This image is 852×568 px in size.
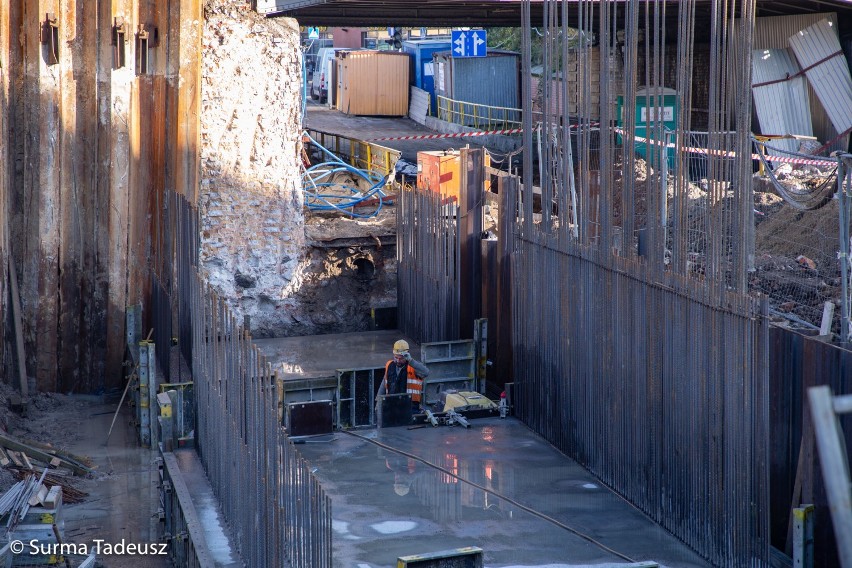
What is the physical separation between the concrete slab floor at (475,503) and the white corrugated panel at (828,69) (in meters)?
12.9

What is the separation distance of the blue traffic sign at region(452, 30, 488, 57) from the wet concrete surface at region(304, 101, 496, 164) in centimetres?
231

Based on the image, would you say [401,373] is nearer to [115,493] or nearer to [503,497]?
[503,497]

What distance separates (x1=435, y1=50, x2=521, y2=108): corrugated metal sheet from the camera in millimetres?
29422

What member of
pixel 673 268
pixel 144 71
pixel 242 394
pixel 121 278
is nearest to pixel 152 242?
pixel 121 278

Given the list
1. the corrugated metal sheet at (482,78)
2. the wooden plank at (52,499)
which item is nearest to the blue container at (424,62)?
the corrugated metal sheet at (482,78)

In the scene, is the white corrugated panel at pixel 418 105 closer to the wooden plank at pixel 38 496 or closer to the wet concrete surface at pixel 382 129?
the wet concrete surface at pixel 382 129

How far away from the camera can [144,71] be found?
44.0 feet

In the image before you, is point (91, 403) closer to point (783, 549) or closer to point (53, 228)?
point (53, 228)

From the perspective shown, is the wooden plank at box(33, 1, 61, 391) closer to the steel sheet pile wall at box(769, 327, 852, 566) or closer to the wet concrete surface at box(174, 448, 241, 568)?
the wet concrete surface at box(174, 448, 241, 568)

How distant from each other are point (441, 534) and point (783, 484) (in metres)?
2.64

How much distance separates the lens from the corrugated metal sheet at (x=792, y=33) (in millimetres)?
20953

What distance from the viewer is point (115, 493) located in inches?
415

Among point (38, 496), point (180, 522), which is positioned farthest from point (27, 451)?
point (180, 522)

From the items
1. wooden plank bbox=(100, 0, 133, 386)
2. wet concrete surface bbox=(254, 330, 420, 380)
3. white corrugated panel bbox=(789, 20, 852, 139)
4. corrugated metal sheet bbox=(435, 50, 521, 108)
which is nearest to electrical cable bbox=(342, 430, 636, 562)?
wet concrete surface bbox=(254, 330, 420, 380)
